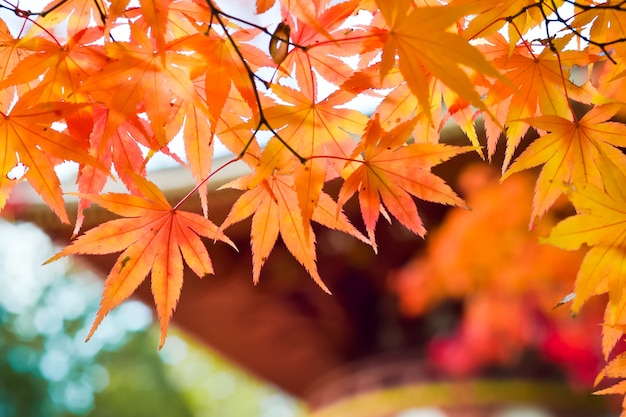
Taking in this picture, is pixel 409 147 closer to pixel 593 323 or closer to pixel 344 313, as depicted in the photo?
pixel 593 323

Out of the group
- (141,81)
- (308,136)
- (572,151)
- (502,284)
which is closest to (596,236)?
(572,151)

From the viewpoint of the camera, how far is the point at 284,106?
54cm

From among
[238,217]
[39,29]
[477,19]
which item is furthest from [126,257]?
[477,19]

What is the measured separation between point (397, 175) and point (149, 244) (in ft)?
0.75

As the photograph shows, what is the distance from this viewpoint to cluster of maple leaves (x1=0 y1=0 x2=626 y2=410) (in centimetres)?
51

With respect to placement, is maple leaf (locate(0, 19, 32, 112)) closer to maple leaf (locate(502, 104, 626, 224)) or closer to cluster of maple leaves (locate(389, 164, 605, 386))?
maple leaf (locate(502, 104, 626, 224))

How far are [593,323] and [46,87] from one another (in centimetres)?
253

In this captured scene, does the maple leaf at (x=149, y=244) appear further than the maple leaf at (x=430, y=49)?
Yes

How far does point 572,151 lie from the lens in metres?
0.58

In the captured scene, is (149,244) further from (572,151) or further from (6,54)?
(572,151)

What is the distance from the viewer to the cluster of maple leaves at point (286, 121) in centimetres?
51

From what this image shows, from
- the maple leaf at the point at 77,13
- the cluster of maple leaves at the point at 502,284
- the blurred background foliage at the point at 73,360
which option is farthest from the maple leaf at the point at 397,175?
the blurred background foliage at the point at 73,360

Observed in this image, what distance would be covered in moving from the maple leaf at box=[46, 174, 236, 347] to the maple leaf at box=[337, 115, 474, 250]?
124 mm

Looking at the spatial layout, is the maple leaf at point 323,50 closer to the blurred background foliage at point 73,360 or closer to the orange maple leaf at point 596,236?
the orange maple leaf at point 596,236
